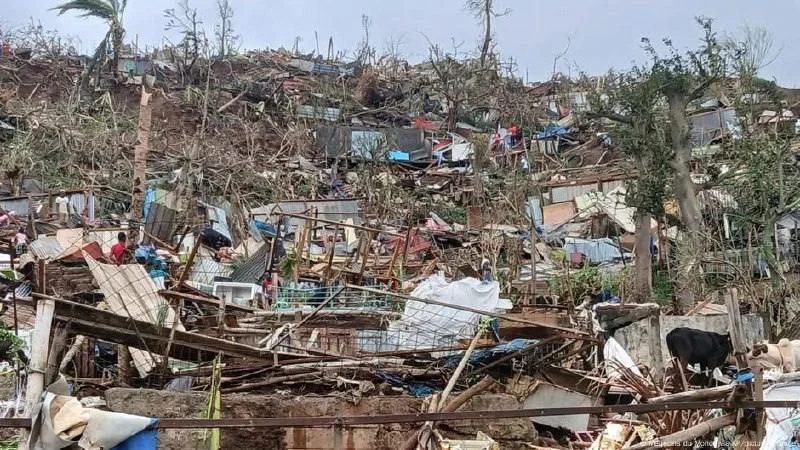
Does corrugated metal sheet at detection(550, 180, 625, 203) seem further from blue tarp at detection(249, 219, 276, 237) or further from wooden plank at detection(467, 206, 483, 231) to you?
blue tarp at detection(249, 219, 276, 237)

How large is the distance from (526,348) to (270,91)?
66.2ft

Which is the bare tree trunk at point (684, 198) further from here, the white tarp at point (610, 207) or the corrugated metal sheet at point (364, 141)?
the corrugated metal sheet at point (364, 141)

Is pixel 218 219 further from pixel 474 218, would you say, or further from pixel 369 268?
pixel 474 218

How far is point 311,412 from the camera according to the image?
22.7 ft

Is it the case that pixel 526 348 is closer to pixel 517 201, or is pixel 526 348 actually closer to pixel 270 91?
pixel 517 201

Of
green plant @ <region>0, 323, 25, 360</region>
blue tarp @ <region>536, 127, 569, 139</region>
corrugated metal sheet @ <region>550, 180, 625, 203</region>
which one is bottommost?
green plant @ <region>0, 323, 25, 360</region>

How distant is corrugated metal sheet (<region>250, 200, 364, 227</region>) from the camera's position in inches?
722

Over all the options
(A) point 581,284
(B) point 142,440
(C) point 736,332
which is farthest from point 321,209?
(B) point 142,440

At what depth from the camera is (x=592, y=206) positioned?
19359mm

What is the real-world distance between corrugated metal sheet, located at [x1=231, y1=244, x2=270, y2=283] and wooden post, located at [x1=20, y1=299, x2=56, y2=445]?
8.31m

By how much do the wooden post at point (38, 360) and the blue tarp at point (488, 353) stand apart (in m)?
4.10

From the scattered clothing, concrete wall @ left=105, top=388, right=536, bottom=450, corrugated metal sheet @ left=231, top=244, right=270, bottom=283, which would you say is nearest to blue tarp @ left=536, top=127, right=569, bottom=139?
corrugated metal sheet @ left=231, top=244, right=270, bottom=283

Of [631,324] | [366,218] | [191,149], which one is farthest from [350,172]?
[631,324]

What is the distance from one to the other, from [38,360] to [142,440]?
2.61 ft
